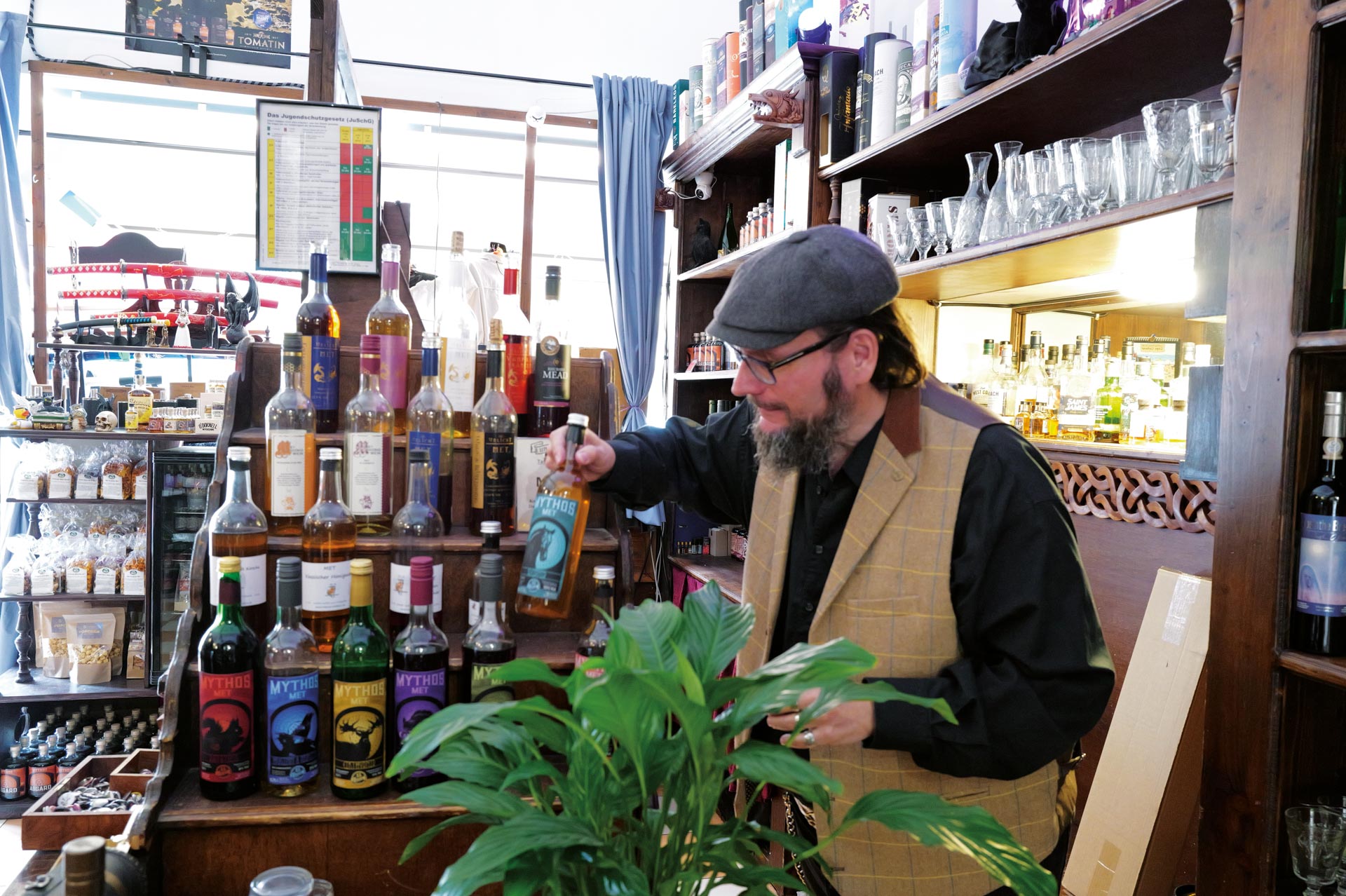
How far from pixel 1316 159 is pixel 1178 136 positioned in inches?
13.7

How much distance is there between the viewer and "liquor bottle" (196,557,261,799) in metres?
1.37

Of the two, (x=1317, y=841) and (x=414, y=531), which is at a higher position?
(x=414, y=531)

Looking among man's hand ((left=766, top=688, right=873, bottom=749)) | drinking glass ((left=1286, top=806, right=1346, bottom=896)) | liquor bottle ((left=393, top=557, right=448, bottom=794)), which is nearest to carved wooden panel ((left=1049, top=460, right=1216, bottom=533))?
drinking glass ((left=1286, top=806, right=1346, bottom=896))

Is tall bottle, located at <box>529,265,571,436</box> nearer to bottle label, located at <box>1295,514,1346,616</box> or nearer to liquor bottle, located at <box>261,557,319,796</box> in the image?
liquor bottle, located at <box>261,557,319,796</box>

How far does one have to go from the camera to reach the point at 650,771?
0.69 metres

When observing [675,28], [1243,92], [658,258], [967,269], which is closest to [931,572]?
[1243,92]

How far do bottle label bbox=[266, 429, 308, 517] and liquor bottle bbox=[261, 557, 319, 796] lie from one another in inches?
8.9

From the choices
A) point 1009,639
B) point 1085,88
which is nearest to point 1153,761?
point 1009,639

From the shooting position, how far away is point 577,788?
69 centimetres

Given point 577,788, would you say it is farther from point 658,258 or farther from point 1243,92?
point 658,258

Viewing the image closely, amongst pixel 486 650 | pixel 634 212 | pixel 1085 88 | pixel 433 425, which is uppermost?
pixel 634 212

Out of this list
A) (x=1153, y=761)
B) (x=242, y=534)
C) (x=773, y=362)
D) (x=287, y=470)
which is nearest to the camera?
(x=773, y=362)

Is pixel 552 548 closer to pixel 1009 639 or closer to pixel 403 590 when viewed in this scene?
pixel 403 590

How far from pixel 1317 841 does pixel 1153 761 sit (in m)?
0.48
